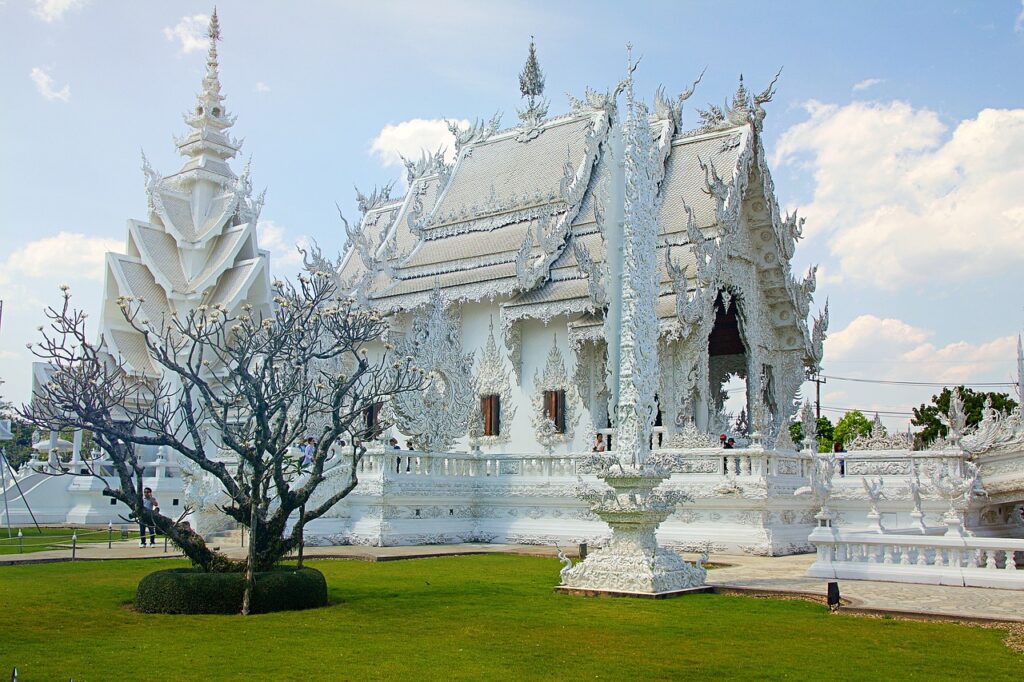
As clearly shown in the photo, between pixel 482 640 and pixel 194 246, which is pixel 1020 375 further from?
pixel 194 246

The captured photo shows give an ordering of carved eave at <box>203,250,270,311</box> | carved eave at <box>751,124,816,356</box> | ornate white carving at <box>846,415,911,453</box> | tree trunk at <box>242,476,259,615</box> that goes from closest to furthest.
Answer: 1. tree trunk at <box>242,476,259,615</box>
2. ornate white carving at <box>846,415,911,453</box>
3. carved eave at <box>751,124,816,356</box>
4. carved eave at <box>203,250,270,311</box>

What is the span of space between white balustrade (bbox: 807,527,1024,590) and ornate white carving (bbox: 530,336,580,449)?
7914mm

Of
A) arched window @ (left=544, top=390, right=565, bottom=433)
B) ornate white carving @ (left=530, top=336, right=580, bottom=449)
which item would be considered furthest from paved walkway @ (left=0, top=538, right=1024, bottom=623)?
arched window @ (left=544, top=390, right=565, bottom=433)

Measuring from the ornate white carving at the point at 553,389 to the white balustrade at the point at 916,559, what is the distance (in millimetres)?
7914

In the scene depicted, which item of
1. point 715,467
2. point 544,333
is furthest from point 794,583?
point 544,333

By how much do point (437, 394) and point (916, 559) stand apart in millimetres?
7695

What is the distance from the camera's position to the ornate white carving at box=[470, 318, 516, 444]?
19.0m

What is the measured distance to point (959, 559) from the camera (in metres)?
9.94

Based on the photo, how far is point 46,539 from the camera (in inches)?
634

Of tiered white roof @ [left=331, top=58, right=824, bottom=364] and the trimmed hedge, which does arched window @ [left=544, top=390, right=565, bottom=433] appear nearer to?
tiered white roof @ [left=331, top=58, right=824, bottom=364]

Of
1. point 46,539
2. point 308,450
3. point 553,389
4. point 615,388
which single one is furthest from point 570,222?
point 46,539

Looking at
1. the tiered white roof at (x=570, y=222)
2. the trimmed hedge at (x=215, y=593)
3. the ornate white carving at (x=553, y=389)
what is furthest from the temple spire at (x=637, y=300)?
the ornate white carving at (x=553, y=389)

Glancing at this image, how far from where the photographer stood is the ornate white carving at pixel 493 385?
749 inches

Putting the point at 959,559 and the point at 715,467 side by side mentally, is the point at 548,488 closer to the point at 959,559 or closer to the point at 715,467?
the point at 715,467
